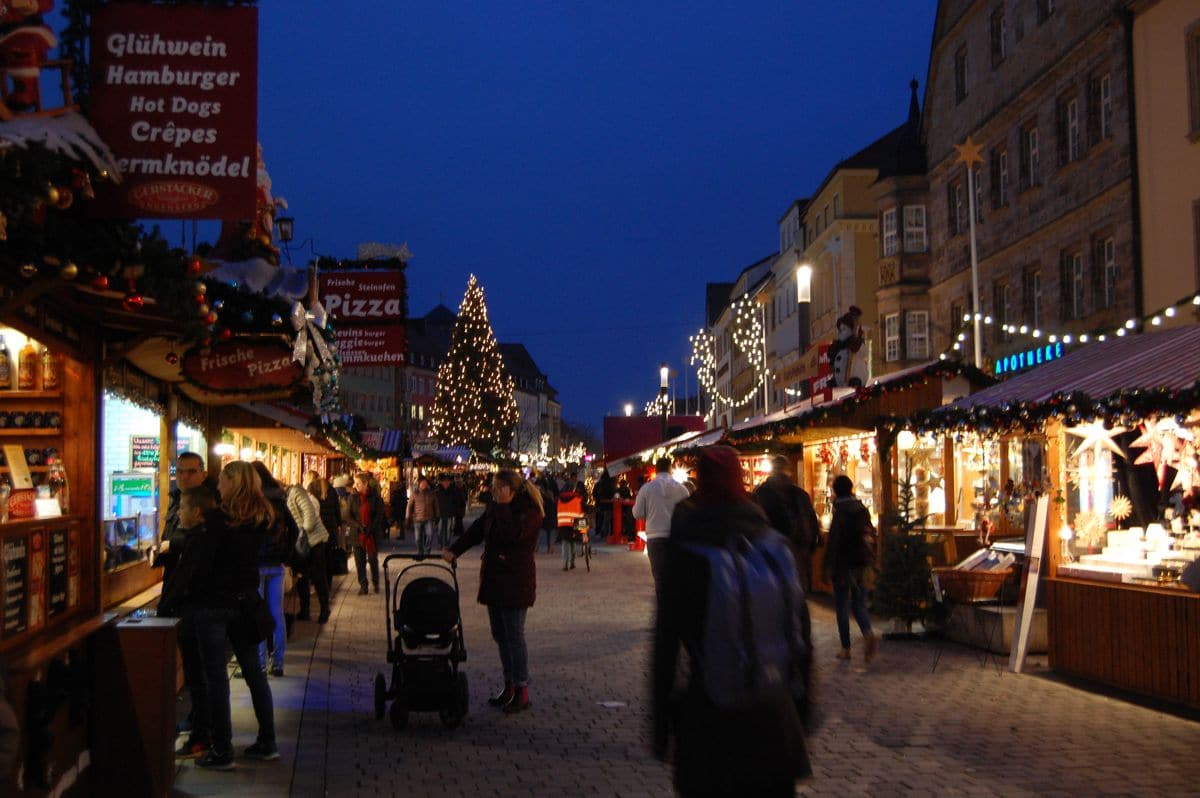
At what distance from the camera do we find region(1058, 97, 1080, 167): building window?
82.7 feet

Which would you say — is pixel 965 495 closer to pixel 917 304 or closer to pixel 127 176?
pixel 127 176

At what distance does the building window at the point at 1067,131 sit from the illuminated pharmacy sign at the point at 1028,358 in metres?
3.61

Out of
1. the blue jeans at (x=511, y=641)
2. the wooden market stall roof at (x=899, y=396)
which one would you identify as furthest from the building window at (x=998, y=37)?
the blue jeans at (x=511, y=641)

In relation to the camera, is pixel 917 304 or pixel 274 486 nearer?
pixel 274 486

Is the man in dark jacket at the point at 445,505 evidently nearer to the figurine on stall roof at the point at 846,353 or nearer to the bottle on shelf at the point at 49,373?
the figurine on stall roof at the point at 846,353

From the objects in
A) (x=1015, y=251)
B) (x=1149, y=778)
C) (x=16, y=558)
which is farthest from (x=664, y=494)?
(x=1015, y=251)

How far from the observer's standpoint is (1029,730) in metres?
9.43

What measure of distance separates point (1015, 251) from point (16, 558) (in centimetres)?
2455

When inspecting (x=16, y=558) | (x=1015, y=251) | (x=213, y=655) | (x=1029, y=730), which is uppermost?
(x=1015, y=251)

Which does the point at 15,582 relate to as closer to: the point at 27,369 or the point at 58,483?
the point at 58,483

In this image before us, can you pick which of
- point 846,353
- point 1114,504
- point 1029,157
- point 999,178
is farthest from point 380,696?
point 999,178

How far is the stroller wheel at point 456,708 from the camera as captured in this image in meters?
Result: 9.51

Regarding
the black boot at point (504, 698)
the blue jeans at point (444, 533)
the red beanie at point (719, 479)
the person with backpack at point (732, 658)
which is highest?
the red beanie at point (719, 479)

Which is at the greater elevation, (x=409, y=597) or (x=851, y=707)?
(x=409, y=597)
